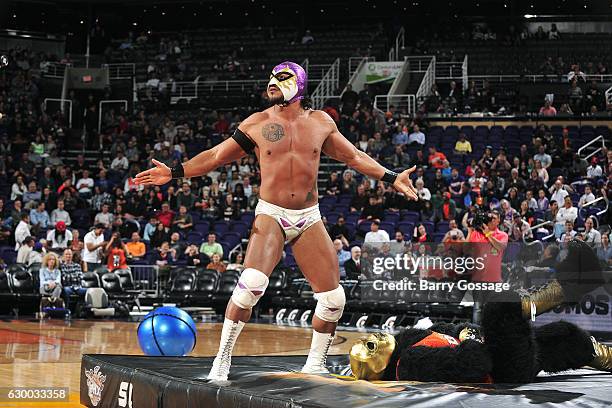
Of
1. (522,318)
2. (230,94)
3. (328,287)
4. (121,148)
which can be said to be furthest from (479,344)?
(230,94)

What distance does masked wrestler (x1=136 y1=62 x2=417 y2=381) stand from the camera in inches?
230

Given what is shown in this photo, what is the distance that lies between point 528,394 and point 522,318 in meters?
0.54

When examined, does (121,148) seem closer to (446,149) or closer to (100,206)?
(100,206)

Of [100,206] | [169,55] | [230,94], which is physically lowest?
[100,206]

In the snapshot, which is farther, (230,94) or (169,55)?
(169,55)

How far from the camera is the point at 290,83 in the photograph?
6156 mm

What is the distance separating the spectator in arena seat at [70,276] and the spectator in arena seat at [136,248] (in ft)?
5.10

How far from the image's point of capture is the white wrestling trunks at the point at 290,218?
5930mm

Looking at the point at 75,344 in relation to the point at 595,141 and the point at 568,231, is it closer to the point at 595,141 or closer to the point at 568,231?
the point at 568,231

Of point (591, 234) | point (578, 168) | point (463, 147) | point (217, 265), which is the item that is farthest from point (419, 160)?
point (591, 234)

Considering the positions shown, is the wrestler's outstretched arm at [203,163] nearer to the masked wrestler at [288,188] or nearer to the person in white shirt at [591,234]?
the masked wrestler at [288,188]

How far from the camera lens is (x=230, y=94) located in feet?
93.5

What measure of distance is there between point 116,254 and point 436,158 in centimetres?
697

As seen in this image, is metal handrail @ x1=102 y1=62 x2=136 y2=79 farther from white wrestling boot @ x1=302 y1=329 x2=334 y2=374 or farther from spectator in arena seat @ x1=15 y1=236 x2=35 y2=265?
white wrestling boot @ x1=302 y1=329 x2=334 y2=374
